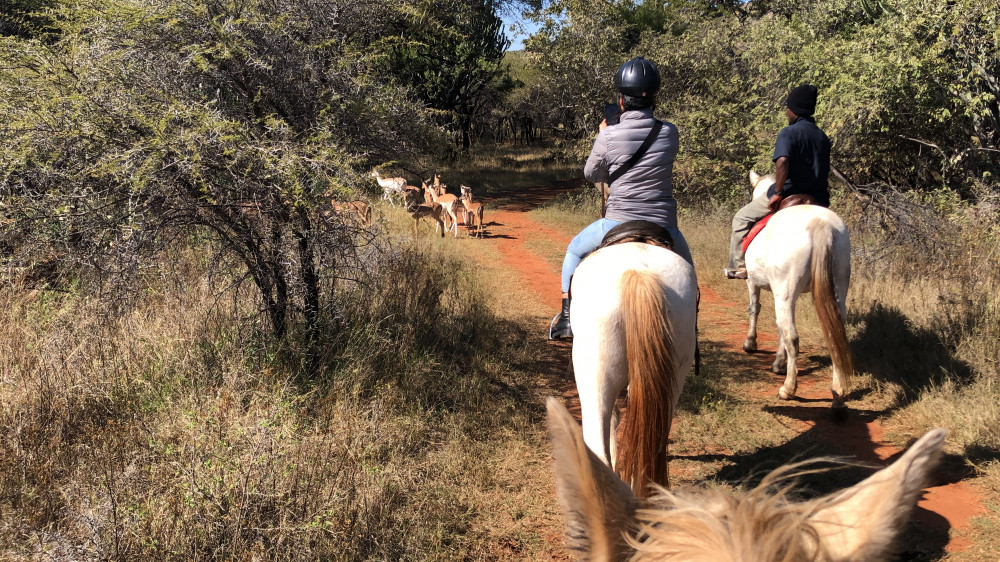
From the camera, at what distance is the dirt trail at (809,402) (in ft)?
13.2

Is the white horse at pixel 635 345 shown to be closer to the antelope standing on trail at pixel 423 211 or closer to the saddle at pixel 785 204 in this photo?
the saddle at pixel 785 204

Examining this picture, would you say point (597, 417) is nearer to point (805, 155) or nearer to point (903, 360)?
point (805, 155)

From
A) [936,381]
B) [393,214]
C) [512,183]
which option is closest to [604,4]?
[512,183]

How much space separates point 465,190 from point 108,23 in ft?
43.4

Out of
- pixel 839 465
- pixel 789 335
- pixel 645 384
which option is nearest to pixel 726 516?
pixel 645 384

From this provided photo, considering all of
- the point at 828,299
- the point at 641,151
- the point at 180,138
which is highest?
the point at 180,138

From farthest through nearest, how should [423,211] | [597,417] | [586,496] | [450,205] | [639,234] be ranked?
[450,205]
[423,211]
[639,234]
[597,417]
[586,496]

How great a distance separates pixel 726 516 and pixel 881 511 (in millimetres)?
308

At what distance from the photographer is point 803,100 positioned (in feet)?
19.4

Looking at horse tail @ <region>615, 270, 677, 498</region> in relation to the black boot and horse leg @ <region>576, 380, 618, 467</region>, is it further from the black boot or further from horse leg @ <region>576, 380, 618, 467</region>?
the black boot

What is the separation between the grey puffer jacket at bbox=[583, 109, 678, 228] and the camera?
4.11 m

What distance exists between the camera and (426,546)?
367cm

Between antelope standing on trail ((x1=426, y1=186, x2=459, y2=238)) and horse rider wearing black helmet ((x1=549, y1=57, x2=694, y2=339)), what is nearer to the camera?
horse rider wearing black helmet ((x1=549, y1=57, x2=694, y2=339))

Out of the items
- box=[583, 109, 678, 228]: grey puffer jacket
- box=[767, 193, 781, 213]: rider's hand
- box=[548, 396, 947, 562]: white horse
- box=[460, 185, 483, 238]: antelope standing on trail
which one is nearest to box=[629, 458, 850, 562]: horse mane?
box=[548, 396, 947, 562]: white horse
